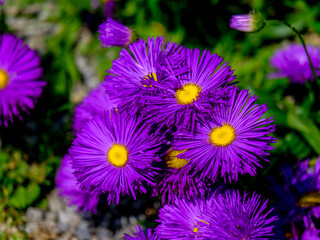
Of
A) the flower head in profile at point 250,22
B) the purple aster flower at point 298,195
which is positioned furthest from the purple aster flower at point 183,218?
the flower head in profile at point 250,22

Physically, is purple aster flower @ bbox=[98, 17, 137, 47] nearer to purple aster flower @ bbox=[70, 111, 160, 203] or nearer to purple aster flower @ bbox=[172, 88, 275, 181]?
purple aster flower @ bbox=[70, 111, 160, 203]

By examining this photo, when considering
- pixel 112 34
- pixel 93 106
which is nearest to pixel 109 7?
pixel 93 106

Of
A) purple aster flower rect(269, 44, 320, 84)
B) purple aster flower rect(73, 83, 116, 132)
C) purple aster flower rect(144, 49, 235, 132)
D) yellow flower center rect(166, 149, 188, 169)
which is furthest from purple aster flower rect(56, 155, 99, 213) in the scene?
purple aster flower rect(269, 44, 320, 84)

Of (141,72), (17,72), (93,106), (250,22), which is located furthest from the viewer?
(17,72)

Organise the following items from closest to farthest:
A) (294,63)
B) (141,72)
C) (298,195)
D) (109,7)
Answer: (141,72) < (298,195) < (294,63) < (109,7)

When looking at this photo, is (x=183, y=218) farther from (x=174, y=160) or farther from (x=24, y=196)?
(x=24, y=196)

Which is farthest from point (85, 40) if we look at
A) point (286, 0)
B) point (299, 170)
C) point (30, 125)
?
point (299, 170)
